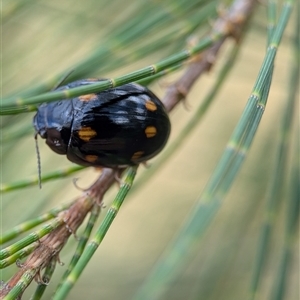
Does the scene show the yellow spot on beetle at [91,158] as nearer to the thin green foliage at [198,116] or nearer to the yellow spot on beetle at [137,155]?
the yellow spot on beetle at [137,155]

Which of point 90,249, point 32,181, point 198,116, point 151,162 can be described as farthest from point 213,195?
point 151,162

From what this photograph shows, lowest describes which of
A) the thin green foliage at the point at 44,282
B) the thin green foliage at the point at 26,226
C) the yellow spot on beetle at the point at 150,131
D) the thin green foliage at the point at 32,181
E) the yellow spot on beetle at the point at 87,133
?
the thin green foliage at the point at 44,282

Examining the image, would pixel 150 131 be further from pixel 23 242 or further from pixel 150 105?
pixel 23 242

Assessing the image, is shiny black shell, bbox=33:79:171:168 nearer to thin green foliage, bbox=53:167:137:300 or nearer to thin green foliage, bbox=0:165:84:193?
thin green foliage, bbox=0:165:84:193

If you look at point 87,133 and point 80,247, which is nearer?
point 80,247

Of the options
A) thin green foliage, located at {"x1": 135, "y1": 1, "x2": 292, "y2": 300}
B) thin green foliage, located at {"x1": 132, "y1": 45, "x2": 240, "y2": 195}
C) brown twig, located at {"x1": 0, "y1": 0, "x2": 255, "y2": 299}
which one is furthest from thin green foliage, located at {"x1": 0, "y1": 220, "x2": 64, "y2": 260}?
thin green foliage, located at {"x1": 132, "y1": 45, "x2": 240, "y2": 195}

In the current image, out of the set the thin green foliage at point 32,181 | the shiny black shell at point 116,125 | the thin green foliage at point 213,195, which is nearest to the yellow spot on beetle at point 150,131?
the shiny black shell at point 116,125

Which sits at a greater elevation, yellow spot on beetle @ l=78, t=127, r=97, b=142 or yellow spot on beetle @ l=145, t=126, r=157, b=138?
yellow spot on beetle @ l=78, t=127, r=97, b=142
